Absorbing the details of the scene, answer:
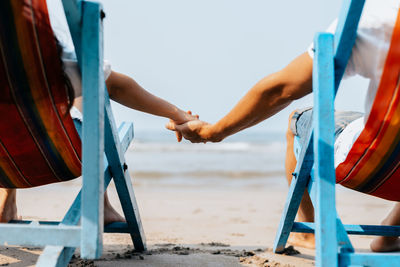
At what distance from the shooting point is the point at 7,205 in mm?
2455

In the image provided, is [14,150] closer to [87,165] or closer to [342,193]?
[87,165]

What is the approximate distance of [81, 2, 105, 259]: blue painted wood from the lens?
4.12 feet

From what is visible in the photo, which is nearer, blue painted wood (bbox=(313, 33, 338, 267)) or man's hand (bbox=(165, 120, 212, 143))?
blue painted wood (bbox=(313, 33, 338, 267))

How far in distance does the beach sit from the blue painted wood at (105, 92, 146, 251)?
0.16m

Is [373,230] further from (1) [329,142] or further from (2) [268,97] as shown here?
(1) [329,142]

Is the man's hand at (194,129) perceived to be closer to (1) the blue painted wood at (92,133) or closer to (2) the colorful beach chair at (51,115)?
(2) the colorful beach chair at (51,115)

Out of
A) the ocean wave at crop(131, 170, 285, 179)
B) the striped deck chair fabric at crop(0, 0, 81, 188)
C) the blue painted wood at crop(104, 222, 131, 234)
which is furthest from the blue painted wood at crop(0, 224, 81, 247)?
the ocean wave at crop(131, 170, 285, 179)

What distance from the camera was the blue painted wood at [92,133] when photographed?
49.4 inches

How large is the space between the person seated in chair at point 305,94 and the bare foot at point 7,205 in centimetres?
94

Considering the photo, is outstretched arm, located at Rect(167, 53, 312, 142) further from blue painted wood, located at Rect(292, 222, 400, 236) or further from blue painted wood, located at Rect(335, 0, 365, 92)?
blue painted wood, located at Rect(292, 222, 400, 236)

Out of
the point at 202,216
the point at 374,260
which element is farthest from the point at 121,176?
the point at 202,216

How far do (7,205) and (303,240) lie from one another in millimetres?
1653

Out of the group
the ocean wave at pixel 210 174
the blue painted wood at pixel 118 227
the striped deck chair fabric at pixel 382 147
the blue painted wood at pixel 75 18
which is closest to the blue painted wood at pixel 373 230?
the striped deck chair fabric at pixel 382 147

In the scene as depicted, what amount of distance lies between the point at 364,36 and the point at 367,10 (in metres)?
0.09
